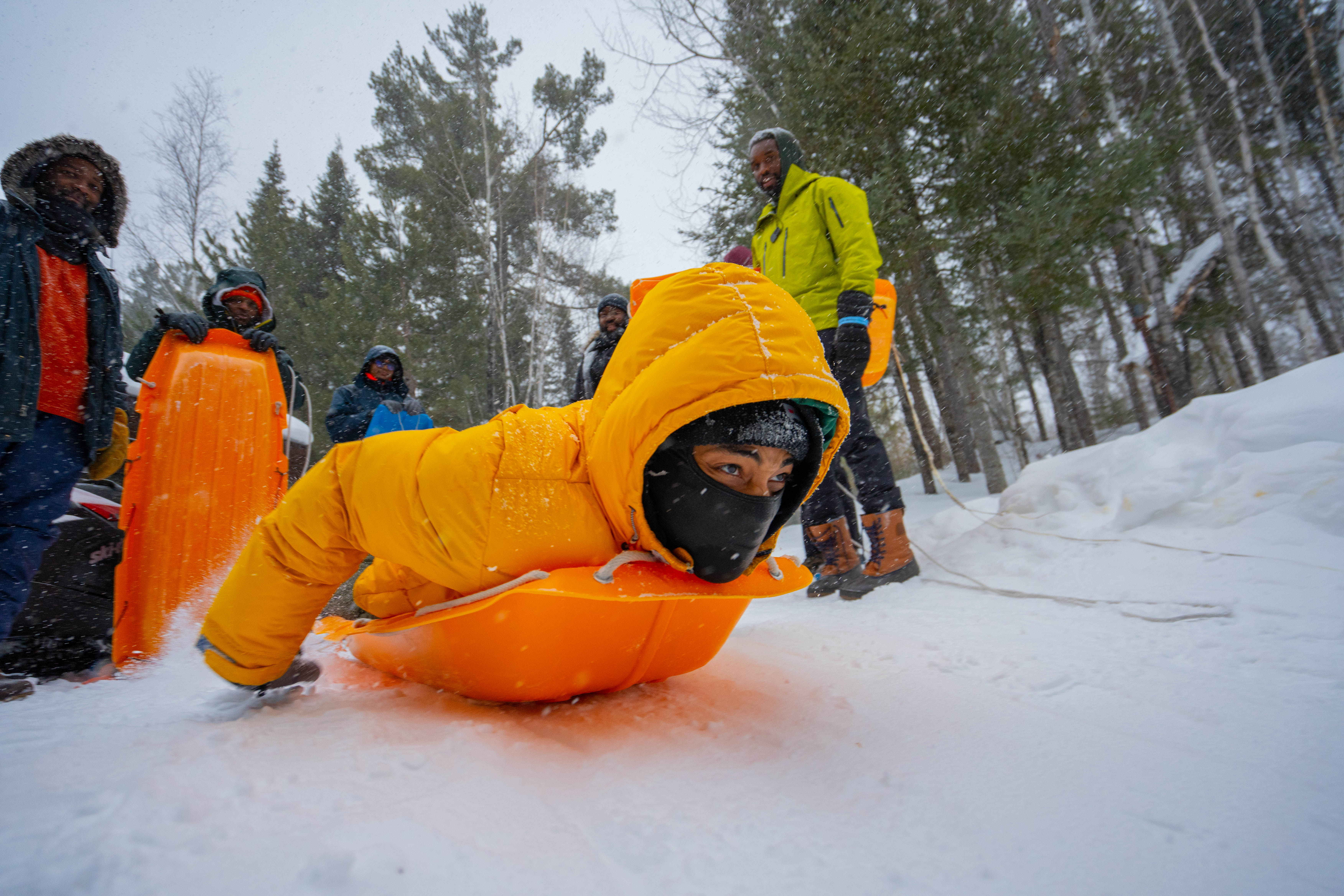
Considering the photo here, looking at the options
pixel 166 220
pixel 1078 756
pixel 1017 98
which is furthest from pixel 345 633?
pixel 166 220

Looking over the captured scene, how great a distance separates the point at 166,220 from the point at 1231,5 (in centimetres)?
2305

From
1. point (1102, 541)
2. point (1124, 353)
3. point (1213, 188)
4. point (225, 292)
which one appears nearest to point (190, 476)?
point (225, 292)

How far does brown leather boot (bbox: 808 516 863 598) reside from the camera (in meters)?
2.86

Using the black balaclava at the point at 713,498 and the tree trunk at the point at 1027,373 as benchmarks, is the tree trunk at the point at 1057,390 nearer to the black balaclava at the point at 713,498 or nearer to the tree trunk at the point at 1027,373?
the tree trunk at the point at 1027,373

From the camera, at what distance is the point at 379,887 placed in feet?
2.05

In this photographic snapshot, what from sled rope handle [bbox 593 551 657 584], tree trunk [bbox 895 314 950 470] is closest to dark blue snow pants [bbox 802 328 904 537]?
tree trunk [bbox 895 314 950 470]

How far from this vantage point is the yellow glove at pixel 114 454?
2350mm

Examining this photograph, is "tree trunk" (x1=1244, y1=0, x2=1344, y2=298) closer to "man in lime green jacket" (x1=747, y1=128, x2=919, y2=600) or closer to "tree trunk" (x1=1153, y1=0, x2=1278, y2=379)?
"tree trunk" (x1=1153, y1=0, x2=1278, y2=379)

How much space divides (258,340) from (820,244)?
9.95 ft

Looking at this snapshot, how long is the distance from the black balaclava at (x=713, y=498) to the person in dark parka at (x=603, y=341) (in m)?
2.94

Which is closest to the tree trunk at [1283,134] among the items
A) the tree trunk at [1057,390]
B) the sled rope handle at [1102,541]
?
the tree trunk at [1057,390]

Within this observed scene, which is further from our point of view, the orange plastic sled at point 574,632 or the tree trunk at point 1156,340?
the tree trunk at point 1156,340

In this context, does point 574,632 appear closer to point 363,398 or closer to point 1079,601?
point 1079,601

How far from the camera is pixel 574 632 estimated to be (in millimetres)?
1233
